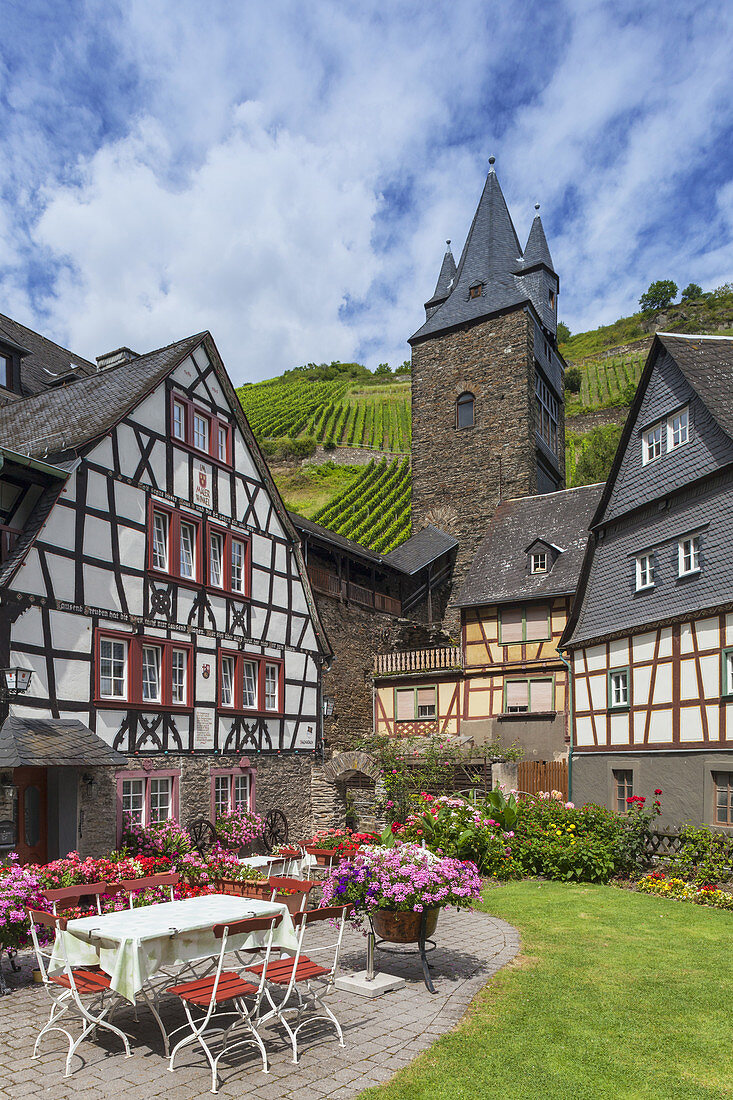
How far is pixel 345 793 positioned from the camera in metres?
19.0

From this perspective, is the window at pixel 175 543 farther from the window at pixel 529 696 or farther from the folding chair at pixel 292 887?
the window at pixel 529 696

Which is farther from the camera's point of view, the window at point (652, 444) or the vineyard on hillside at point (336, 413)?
the vineyard on hillside at point (336, 413)

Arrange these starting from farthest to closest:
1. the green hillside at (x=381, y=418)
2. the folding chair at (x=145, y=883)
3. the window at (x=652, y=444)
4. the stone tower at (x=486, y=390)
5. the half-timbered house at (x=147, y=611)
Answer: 1. the green hillside at (x=381, y=418)
2. the stone tower at (x=486, y=390)
3. the window at (x=652, y=444)
4. the half-timbered house at (x=147, y=611)
5. the folding chair at (x=145, y=883)

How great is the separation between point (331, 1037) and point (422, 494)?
29.0m

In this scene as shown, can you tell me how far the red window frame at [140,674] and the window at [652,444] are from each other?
973 centimetres

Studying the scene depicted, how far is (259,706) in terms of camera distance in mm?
17219

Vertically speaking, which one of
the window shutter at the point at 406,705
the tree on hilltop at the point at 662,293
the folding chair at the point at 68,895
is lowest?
the folding chair at the point at 68,895

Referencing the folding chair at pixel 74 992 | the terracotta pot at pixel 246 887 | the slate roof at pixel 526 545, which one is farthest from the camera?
the slate roof at pixel 526 545

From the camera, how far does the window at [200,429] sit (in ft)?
51.2

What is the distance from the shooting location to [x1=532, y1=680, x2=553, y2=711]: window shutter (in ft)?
75.4

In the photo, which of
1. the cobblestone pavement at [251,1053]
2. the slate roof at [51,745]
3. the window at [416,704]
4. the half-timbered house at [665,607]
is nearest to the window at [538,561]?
the window at [416,704]

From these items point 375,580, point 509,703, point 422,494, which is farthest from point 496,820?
point 422,494

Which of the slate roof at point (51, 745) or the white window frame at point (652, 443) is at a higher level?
the white window frame at point (652, 443)

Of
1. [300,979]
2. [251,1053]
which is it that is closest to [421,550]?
[300,979]
